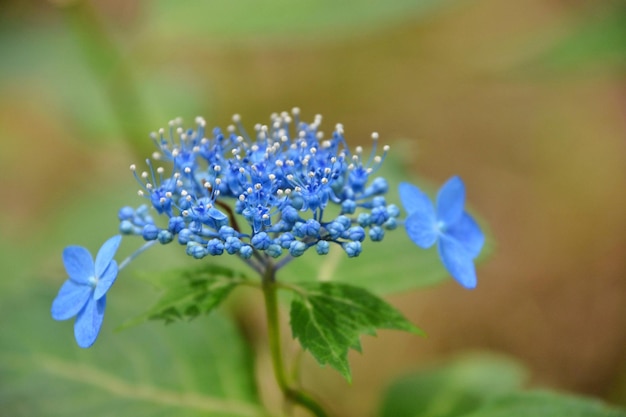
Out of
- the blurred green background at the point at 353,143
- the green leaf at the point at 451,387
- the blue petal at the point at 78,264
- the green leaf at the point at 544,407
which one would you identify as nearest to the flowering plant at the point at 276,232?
the blue petal at the point at 78,264

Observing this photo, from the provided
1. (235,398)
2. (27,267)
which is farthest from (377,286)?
(27,267)

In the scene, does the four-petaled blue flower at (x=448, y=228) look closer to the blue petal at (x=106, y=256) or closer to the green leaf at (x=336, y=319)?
the green leaf at (x=336, y=319)

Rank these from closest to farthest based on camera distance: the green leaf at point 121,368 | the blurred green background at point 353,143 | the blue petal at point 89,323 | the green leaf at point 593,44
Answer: the blue petal at point 89,323, the green leaf at point 121,368, the blurred green background at point 353,143, the green leaf at point 593,44

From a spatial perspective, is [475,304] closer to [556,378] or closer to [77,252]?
[556,378]

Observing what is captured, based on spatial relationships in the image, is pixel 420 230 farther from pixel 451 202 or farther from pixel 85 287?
pixel 85 287

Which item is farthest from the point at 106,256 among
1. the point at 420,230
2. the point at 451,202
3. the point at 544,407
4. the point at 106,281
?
the point at 544,407

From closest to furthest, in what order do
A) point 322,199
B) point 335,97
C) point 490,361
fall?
1. point 322,199
2. point 490,361
3. point 335,97
